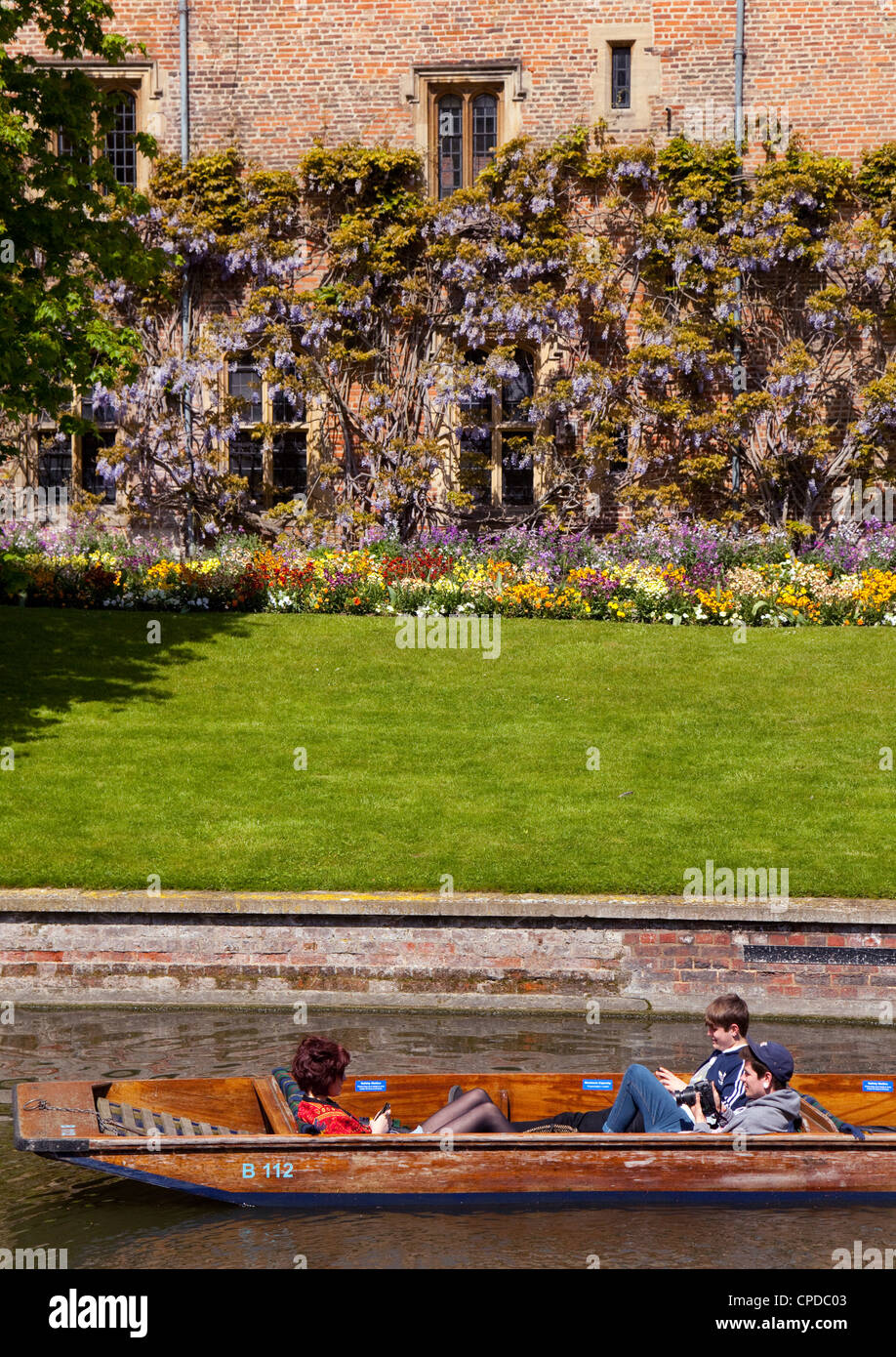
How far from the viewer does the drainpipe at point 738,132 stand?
74.9ft

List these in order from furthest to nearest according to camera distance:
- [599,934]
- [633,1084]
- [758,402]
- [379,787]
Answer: [758,402] → [379,787] → [599,934] → [633,1084]

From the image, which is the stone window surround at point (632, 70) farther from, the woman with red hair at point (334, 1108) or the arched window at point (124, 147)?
the woman with red hair at point (334, 1108)

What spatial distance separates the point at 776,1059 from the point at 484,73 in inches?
774

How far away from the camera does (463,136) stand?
23688 mm

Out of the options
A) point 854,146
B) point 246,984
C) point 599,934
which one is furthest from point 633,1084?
point 854,146

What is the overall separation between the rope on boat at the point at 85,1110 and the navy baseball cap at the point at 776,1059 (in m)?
3.37

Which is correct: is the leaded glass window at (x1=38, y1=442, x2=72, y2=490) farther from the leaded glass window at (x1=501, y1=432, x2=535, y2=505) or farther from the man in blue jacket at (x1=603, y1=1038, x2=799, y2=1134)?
the man in blue jacket at (x1=603, y1=1038, x2=799, y2=1134)

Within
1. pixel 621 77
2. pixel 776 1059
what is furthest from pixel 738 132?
pixel 776 1059

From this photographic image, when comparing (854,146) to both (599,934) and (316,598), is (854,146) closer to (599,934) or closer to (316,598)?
(316,598)

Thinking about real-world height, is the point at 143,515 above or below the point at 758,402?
below

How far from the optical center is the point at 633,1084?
25.2 ft

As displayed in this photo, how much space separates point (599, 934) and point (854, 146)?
16948 millimetres

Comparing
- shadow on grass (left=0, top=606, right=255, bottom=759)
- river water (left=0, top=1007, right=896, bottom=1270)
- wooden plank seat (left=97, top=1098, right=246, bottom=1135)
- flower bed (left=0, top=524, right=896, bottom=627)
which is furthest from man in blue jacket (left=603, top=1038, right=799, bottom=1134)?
flower bed (left=0, top=524, right=896, bottom=627)

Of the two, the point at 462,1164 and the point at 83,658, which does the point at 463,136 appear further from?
the point at 462,1164
